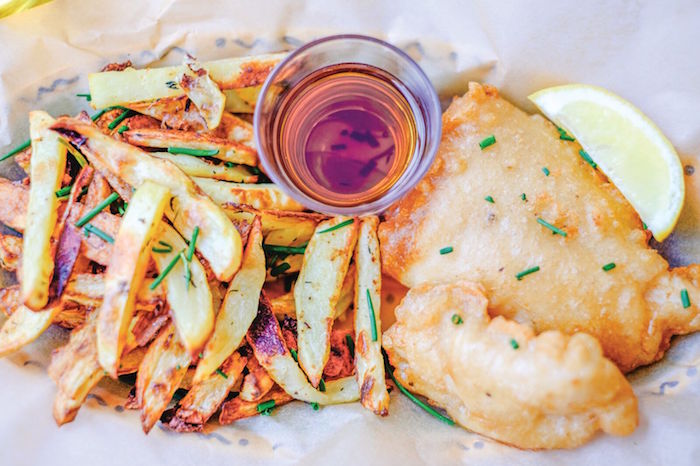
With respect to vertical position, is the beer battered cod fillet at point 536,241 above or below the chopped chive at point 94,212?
below

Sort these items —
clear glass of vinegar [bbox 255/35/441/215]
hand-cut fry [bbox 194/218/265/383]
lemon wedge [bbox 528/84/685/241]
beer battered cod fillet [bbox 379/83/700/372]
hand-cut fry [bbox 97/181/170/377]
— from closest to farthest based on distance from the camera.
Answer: hand-cut fry [bbox 97/181/170/377] < hand-cut fry [bbox 194/218/265/383] < beer battered cod fillet [bbox 379/83/700/372] < lemon wedge [bbox 528/84/685/241] < clear glass of vinegar [bbox 255/35/441/215]

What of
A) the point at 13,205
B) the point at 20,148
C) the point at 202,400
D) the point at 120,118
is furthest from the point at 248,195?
the point at 20,148

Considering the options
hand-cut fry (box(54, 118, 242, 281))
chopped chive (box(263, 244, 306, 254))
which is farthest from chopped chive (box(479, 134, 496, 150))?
hand-cut fry (box(54, 118, 242, 281))

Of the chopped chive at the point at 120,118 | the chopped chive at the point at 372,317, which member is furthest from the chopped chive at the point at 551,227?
the chopped chive at the point at 120,118

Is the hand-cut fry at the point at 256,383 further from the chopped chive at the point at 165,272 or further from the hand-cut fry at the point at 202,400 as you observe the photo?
the chopped chive at the point at 165,272

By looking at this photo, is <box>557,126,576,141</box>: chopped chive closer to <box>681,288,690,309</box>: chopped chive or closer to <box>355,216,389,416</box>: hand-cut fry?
<box>681,288,690,309</box>: chopped chive

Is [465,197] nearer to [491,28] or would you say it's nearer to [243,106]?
[491,28]

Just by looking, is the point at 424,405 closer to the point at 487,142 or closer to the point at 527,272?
the point at 527,272
